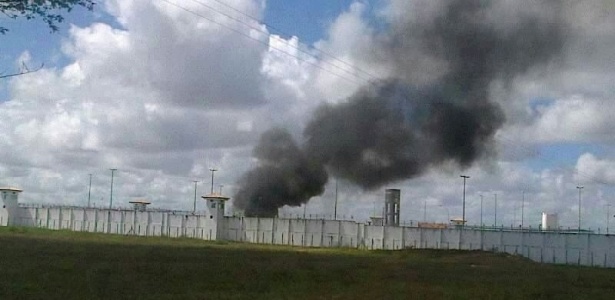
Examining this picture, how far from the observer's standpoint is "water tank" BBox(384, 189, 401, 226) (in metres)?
88.6

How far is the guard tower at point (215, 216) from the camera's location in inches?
3691

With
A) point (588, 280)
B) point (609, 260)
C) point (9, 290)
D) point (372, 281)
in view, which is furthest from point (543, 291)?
point (609, 260)

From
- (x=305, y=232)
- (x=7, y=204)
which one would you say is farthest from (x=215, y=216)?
(x=7, y=204)

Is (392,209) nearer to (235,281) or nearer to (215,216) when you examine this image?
(215,216)

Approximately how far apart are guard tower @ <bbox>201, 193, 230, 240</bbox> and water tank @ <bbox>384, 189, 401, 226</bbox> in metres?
19.5

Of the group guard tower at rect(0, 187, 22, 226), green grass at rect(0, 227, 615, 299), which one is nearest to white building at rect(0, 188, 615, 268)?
guard tower at rect(0, 187, 22, 226)

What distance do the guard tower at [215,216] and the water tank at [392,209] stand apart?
63.9ft

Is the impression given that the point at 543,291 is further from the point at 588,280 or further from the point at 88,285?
the point at 88,285

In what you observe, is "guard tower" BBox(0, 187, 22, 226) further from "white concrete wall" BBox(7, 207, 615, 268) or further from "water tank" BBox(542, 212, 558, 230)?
"water tank" BBox(542, 212, 558, 230)

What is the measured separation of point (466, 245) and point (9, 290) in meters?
60.9

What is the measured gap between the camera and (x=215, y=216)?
93938 millimetres

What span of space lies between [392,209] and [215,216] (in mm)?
21044

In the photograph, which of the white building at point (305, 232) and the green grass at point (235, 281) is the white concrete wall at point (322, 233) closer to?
the white building at point (305, 232)

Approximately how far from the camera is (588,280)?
1779 inches
